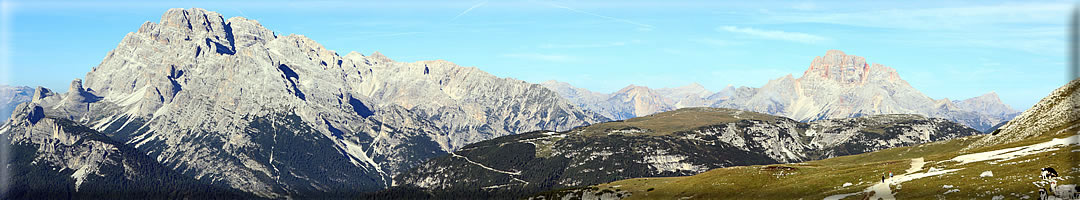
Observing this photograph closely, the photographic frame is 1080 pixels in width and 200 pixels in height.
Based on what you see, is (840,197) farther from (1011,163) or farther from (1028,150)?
(1028,150)

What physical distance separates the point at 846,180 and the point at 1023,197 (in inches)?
2361

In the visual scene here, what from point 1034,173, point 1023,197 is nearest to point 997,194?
Answer: point 1023,197

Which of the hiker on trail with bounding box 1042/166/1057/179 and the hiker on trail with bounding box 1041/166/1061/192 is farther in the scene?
the hiker on trail with bounding box 1042/166/1057/179

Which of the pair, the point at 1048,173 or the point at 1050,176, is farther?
the point at 1050,176

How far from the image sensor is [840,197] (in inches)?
6752

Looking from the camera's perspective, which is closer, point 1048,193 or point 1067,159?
point 1048,193

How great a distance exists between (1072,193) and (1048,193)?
827 centimetres

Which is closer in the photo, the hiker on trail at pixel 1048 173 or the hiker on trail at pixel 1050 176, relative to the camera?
the hiker on trail at pixel 1050 176

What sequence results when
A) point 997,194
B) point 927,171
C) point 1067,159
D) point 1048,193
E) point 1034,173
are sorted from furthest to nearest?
point 927,171 → point 1067,159 → point 1034,173 → point 997,194 → point 1048,193

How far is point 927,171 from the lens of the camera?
7377 inches

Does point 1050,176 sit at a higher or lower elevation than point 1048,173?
lower

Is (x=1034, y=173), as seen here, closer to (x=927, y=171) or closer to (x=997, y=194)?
(x=997, y=194)

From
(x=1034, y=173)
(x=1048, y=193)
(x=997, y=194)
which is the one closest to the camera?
(x=1048, y=193)

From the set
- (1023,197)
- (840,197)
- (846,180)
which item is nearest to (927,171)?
(846,180)
